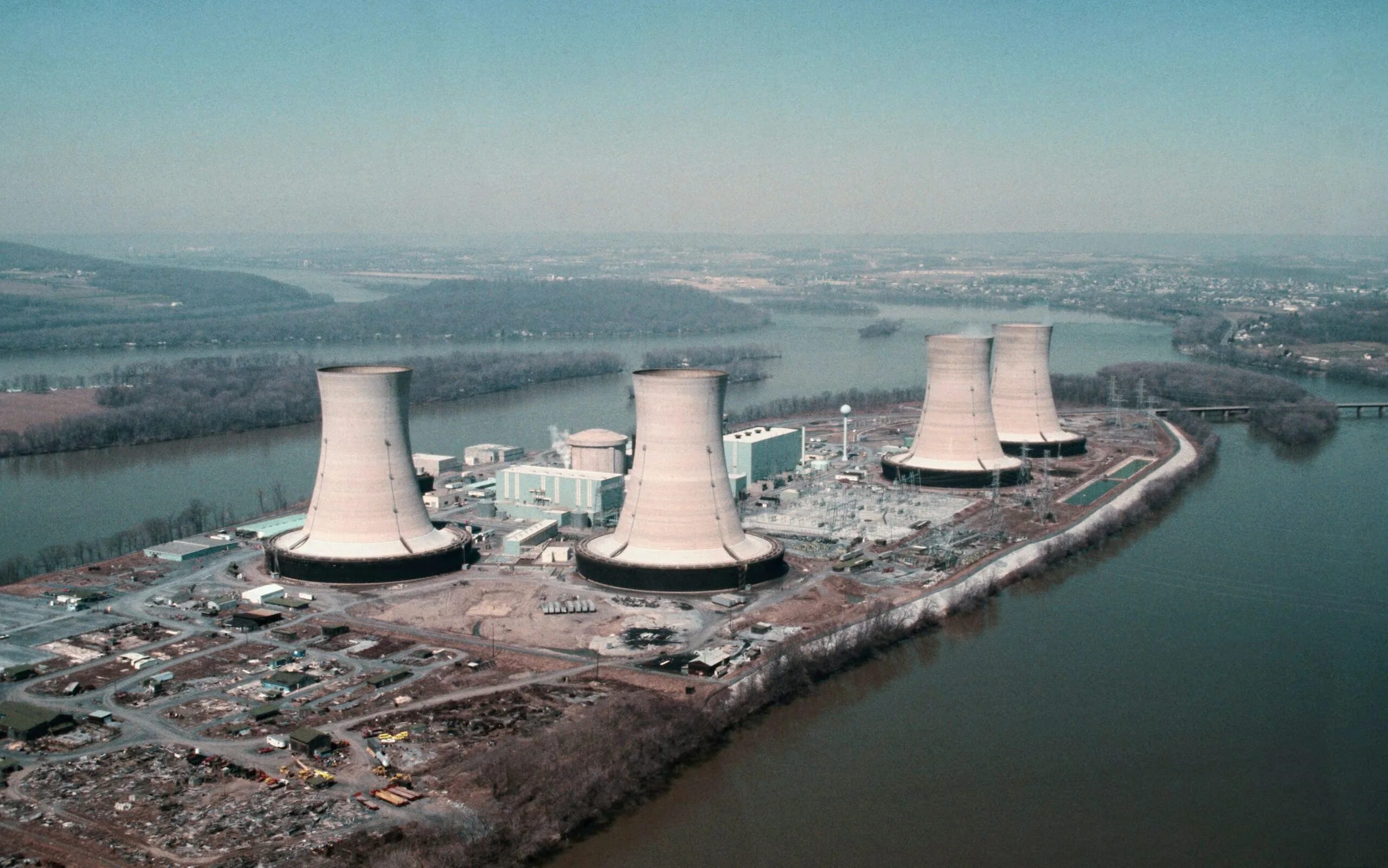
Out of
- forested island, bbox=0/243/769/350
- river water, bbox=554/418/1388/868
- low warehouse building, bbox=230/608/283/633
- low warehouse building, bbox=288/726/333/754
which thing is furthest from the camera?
forested island, bbox=0/243/769/350

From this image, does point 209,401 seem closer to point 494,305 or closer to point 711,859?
point 711,859

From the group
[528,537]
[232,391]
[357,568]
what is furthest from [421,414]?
[357,568]

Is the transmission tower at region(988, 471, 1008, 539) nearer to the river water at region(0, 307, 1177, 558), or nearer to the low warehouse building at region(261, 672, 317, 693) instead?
the river water at region(0, 307, 1177, 558)

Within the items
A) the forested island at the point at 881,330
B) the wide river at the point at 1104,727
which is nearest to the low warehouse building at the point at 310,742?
the wide river at the point at 1104,727

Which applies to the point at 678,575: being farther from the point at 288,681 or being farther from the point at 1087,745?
the point at 1087,745

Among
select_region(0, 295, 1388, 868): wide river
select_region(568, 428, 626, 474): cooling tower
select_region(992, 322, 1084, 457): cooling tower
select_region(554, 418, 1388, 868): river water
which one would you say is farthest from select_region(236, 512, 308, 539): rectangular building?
select_region(992, 322, 1084, 457): cooling tower

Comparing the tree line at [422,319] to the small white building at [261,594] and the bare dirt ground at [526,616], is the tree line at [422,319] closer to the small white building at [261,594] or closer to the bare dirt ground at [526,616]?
the small white building at [261,594]

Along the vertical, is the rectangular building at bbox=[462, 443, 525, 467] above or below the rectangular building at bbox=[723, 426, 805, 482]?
below
